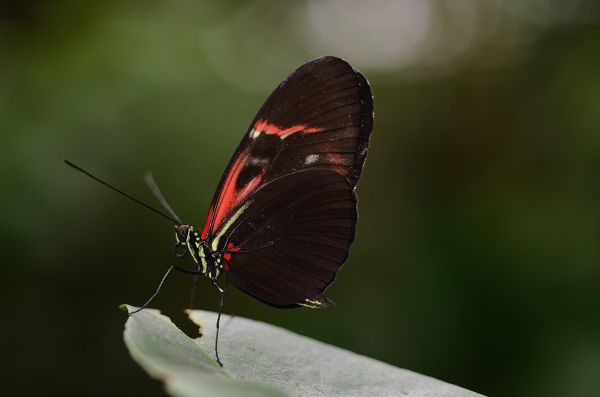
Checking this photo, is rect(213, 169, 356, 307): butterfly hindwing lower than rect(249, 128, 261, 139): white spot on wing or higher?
lower

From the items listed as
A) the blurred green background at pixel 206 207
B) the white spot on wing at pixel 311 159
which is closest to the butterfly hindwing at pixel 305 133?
the white spot on wing at pixel 311 159

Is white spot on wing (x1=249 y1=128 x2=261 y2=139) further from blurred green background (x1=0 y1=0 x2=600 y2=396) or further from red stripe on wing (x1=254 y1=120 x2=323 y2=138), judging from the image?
blurred green background (x1=0 y1=0 x2=600 y2=396)

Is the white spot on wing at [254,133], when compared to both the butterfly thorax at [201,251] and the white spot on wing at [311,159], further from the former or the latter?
the butterfly thorax at [201,251]

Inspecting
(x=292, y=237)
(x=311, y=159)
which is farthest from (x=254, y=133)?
(x=292, y=237)

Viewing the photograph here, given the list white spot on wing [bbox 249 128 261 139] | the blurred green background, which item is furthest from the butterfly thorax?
the blurred green background

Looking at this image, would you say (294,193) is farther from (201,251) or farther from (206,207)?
(206,207)

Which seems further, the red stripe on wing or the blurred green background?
the blurred green background
